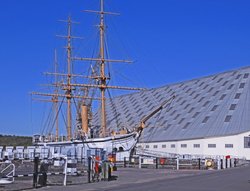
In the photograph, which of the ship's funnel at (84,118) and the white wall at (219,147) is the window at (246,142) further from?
the ship's funnel at (84,118)

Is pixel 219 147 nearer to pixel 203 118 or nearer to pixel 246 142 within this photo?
pixel 246 142

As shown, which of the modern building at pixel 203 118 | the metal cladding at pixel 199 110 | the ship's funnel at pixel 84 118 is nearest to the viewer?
the modern building at pixel 203 118

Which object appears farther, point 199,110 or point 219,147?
point 199,110

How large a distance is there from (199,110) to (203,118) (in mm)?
3948

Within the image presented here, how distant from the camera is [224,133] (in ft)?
209

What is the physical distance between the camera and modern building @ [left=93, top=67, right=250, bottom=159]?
63781 millimetres

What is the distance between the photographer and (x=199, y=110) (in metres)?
75.4

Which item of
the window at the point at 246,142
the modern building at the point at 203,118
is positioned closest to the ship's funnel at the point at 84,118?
the modern building at the point at 203,118

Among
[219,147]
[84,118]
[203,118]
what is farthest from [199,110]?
[84,118]

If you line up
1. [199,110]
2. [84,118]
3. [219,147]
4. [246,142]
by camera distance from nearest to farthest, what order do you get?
[246,142] → [219,147] → [84,118] → [199,110]

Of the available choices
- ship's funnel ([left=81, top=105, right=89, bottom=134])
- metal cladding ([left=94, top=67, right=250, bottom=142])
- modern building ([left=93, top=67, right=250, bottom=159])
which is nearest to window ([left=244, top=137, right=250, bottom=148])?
modern building ([left=93, top=67, right=250, bottom=159])

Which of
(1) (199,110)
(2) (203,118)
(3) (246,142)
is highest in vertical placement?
(1) (199,110)

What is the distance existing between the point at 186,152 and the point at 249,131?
9.81 m

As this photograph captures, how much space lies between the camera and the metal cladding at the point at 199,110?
6669 cm
